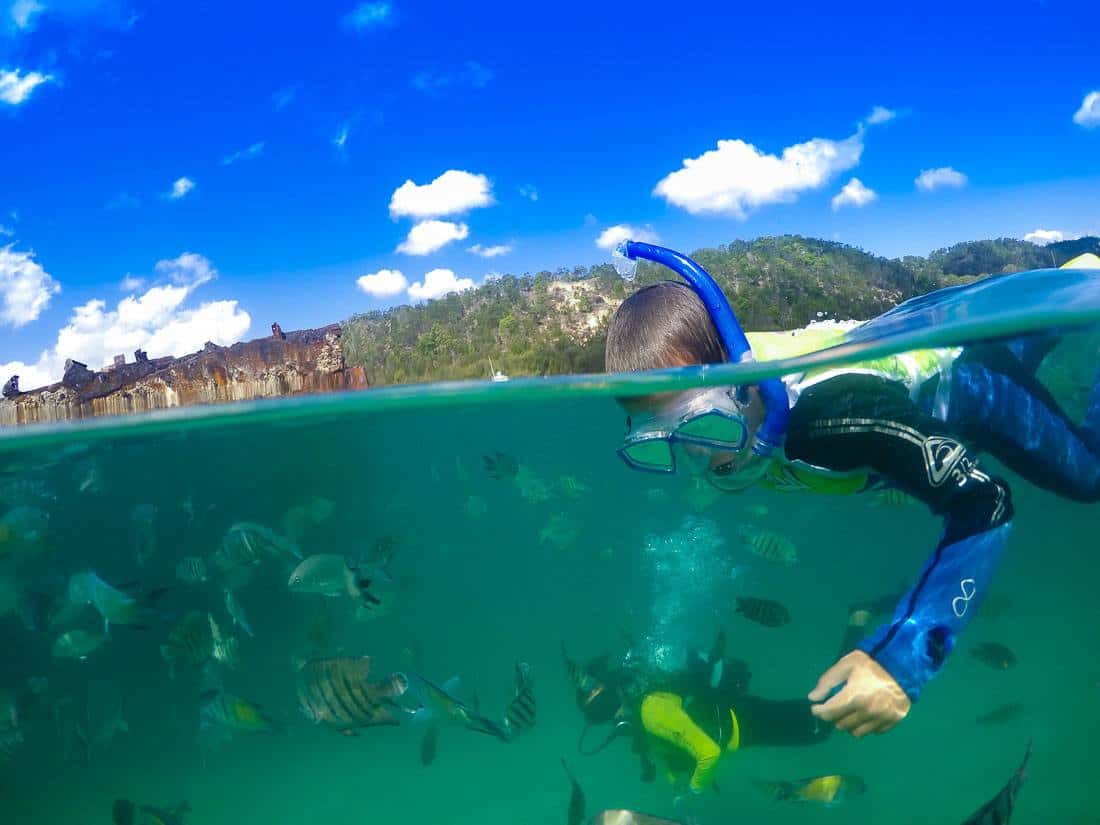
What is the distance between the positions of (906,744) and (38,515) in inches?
694

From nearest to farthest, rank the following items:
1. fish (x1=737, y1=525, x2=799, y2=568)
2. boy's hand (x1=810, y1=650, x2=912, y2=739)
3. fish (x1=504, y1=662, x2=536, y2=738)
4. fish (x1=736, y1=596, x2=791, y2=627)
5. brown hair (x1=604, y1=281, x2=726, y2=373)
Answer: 1. boy's hand (x1=810, y1=650, x2=912, y2=739)
2. brown hair (x1=604, y1=281, x2=726, y2=373)
3. fish (x1=504, y1=662, x2=536, y2=738)
4. fish (x1=736, y1=596, x2=791, y2=627)
5. fish (x1=737, y1=525, x2=799, y2=568)

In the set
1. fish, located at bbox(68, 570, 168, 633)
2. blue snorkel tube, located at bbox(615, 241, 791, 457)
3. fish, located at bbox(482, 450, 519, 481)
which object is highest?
blue snorkel tube, located at bbox(615, 241, 791, 457)

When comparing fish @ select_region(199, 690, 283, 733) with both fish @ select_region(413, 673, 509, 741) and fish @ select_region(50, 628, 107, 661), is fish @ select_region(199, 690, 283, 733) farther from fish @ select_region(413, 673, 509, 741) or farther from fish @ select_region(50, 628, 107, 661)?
fish @ select_region(50, 628, 107, 661)

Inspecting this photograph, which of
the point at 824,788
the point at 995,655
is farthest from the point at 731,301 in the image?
the point at 824,788

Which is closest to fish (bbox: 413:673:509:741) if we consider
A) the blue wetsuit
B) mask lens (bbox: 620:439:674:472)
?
mask lens (bbox: 620:439:674:472)

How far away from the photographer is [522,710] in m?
6.68

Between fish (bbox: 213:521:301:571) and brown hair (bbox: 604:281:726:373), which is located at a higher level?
brown hair (bbox: 604:281:726:373)

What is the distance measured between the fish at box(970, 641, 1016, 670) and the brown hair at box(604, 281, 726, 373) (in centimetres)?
557

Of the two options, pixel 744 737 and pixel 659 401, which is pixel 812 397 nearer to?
pixel 659 401

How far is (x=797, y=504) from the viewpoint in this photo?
20172mm

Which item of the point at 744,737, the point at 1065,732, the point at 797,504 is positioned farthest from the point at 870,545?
the point at 744,737

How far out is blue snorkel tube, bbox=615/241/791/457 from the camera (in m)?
3.34

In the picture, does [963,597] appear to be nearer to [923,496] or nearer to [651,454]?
[923,496]

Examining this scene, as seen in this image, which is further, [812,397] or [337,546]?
[337,546]
